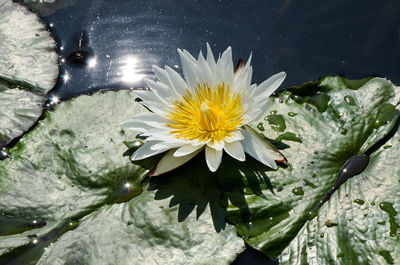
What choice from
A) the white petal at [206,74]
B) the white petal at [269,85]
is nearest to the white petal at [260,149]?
the white petal at [269,85]

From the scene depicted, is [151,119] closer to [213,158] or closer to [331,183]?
[213,158]

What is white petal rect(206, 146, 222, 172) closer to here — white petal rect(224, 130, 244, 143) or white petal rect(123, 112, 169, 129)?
white petal rect(224, 130, 244, 143)

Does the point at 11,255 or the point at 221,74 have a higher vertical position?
the point at 221,74

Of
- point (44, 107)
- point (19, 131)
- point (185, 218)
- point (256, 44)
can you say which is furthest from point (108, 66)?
point (185, 218)

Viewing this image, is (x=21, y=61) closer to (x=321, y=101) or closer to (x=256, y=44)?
(x=256, y=44)

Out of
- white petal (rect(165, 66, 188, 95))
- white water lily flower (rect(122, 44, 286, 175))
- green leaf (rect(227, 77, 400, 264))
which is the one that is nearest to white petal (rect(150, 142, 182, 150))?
white water lily flower (rect(122, 44, 286, 175))

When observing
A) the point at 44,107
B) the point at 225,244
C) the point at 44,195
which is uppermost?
the point at 44,107

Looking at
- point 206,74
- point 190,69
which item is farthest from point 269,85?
point 190,69
